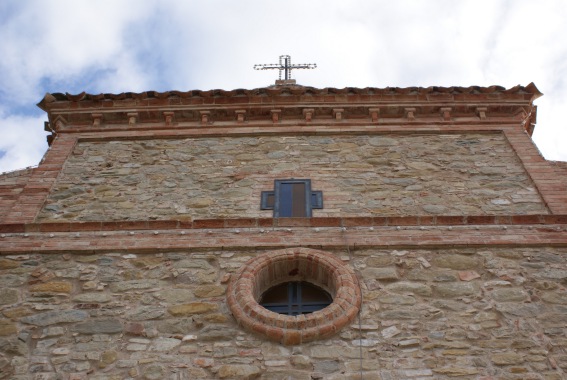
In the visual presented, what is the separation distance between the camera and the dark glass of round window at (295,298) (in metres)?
7.09

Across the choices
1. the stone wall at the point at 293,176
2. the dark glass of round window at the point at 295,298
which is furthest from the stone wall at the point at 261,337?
the stone wall at the point at 293,176

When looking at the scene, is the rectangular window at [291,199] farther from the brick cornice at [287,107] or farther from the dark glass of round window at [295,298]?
the brick cornice at [287,107]

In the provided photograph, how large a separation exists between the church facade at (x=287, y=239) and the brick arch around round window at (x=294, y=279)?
0.02 metres

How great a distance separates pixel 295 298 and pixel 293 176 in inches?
95.3

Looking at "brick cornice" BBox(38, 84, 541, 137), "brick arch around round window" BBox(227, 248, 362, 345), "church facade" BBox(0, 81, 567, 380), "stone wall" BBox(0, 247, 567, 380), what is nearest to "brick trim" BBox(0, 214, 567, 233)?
"church facade" BBox(0, 81, 567, 380)

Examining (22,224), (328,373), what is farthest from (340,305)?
(22,224)

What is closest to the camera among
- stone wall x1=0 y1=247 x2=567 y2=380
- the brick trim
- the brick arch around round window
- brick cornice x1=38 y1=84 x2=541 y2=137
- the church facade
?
stone wall x1=0 y1=247 x2=567 y2=380

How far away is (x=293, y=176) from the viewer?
9188mm

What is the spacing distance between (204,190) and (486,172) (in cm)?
412

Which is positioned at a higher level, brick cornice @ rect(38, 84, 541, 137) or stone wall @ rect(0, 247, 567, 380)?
brick cornice @ rect(38, 84, 541, 137)

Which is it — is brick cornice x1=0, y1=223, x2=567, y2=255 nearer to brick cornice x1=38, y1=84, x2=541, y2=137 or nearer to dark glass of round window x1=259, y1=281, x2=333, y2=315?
dark glass of round window x1=259, y1=281, x2=333, y2=315

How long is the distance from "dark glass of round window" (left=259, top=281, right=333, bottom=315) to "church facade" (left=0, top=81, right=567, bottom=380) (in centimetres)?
2

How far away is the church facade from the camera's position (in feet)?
20.6

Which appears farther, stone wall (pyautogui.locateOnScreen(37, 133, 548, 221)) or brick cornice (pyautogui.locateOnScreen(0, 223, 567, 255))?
stone wall (pyautogui.locateOnScreen(37, 133, 548, 221))
